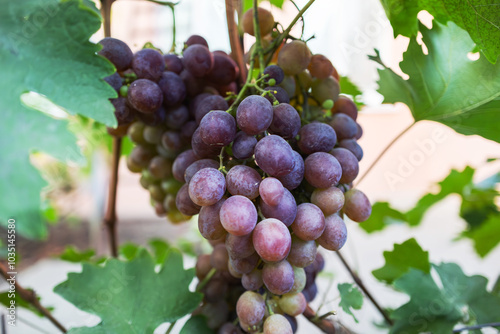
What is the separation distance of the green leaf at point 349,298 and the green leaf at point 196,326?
168mm

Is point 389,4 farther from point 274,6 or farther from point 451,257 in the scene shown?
point 451,257

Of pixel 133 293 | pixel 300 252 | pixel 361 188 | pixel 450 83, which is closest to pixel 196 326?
pixel 133 293

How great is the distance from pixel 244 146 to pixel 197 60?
146mm

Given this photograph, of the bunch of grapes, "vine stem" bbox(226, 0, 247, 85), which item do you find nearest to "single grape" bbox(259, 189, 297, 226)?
the bunch of grapes

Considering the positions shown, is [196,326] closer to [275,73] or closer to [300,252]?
[300,252]

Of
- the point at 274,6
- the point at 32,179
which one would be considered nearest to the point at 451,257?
the point at 274,6

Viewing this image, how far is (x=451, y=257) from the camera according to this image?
1.14 meters

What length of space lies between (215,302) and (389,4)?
0.41 m

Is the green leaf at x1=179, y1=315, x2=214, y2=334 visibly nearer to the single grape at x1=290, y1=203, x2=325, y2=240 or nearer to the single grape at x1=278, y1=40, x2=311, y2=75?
the single grape at x1=290, y1=203, x2=325, y2=240

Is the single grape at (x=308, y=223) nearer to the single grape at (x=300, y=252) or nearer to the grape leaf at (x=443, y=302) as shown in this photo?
the single grape at (x=300, y=252)

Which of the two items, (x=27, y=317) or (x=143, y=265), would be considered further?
(x=27, y=317)

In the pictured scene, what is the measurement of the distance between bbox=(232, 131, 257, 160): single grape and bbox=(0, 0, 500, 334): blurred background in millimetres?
159

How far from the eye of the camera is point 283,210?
0.33 metres

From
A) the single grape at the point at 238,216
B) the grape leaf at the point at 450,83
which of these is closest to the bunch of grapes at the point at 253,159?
the single grape at the point at 238,216
